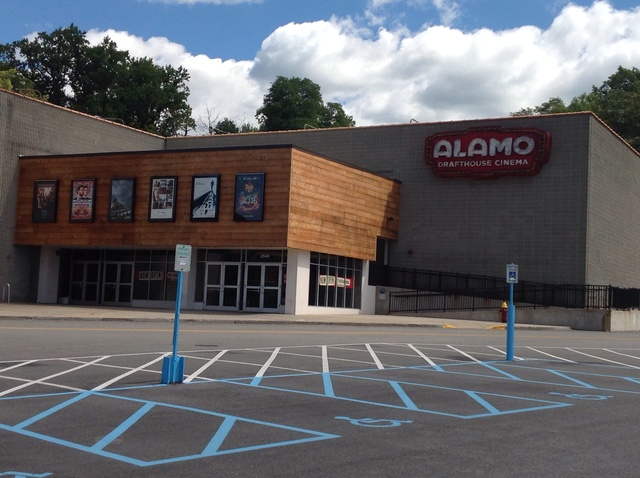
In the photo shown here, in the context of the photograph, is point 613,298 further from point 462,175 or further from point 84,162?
point 84,162

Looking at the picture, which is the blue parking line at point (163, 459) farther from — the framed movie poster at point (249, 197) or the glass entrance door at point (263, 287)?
the glass entrance door at point (263, 287)

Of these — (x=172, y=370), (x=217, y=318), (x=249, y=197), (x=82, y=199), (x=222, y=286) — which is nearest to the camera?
(x=172, y=370)

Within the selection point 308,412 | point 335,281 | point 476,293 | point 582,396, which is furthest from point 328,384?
point 476,293

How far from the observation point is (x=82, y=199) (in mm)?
37469

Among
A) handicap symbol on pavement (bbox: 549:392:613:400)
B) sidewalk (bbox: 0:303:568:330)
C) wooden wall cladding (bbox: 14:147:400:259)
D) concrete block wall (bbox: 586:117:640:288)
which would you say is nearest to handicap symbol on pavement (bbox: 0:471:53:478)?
handicap symbol on pavement (bbox: 549:392:613:400)

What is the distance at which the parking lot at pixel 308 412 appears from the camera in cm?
751

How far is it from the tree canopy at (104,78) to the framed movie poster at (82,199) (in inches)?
1240

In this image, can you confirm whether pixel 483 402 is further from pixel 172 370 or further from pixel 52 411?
pixel 52 411

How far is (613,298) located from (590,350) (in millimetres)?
16324

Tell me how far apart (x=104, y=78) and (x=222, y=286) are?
3959cm

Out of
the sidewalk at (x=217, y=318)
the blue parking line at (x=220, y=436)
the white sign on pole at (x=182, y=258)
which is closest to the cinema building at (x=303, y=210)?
the sidewalk at (x=217, y=318)

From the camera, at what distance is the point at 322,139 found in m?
44.3

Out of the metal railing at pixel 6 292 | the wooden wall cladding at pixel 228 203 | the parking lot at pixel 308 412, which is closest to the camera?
the parking lot at pixel 308 412

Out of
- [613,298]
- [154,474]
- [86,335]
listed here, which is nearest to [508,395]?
[154,474]
